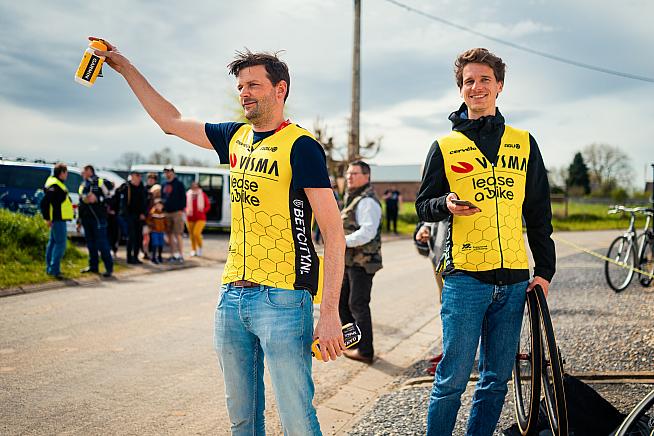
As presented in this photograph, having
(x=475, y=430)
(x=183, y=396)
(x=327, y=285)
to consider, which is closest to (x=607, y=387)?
(x=475, y=430)

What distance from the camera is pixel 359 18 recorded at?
18.9 metres

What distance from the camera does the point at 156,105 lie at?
2764 mm

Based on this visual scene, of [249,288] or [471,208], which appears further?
[471,208]

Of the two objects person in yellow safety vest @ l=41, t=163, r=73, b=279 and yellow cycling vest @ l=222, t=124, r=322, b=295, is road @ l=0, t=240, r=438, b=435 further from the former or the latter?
yellow cycling vest @ l=222, t=124, r=322, b=295

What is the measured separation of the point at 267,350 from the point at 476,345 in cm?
Result: 113

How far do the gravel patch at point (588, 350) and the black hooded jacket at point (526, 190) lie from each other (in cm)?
119

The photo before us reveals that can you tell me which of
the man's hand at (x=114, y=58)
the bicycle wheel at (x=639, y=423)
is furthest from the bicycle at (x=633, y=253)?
the man's hand at (x=114, y=58)

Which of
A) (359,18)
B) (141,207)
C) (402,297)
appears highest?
(359,18)

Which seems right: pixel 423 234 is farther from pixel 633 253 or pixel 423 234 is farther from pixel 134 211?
pixel 134 211

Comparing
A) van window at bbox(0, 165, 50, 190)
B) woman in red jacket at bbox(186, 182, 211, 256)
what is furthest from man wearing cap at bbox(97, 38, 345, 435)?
van window at bbox(0, 165, 50, 190)

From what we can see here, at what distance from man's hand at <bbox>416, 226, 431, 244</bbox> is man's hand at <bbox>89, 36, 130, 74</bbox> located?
2.76m

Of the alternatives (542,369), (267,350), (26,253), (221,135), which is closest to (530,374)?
(542,369)

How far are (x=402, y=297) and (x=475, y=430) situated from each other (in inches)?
236

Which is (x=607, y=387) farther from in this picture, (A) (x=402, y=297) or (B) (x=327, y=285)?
(A) (x=402, y=297)
